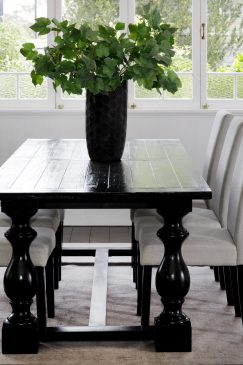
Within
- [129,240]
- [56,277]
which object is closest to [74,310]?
[56,277]

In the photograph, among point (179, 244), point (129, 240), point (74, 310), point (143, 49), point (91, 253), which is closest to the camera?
point (179, 244)

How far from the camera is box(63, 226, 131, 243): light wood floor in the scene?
218 inches

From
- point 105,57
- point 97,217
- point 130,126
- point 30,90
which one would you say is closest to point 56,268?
point 105,57

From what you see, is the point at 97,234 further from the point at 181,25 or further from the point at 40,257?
the point at 40,257

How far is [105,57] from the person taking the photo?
136 inches

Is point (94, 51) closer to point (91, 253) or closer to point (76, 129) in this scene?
point (91, 253)

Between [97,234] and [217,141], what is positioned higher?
[217,141]

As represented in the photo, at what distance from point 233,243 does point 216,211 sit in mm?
700

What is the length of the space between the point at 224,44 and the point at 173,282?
3.08 m

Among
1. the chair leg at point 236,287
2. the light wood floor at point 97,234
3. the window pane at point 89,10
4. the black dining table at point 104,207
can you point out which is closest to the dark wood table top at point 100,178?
the black dining table at point 104,207

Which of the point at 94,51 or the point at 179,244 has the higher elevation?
the point at 94,51

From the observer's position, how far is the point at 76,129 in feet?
19.3

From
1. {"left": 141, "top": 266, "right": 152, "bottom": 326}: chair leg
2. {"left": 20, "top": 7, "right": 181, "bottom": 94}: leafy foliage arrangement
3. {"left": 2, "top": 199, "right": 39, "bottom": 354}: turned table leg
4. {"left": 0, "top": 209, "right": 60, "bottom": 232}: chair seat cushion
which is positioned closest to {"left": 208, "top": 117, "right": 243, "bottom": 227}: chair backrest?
{"left": 20, "top": 7, "right": 181, "bottom": 94}: leafy foliage arrangement

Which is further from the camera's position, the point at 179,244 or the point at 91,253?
the point at 91,253
